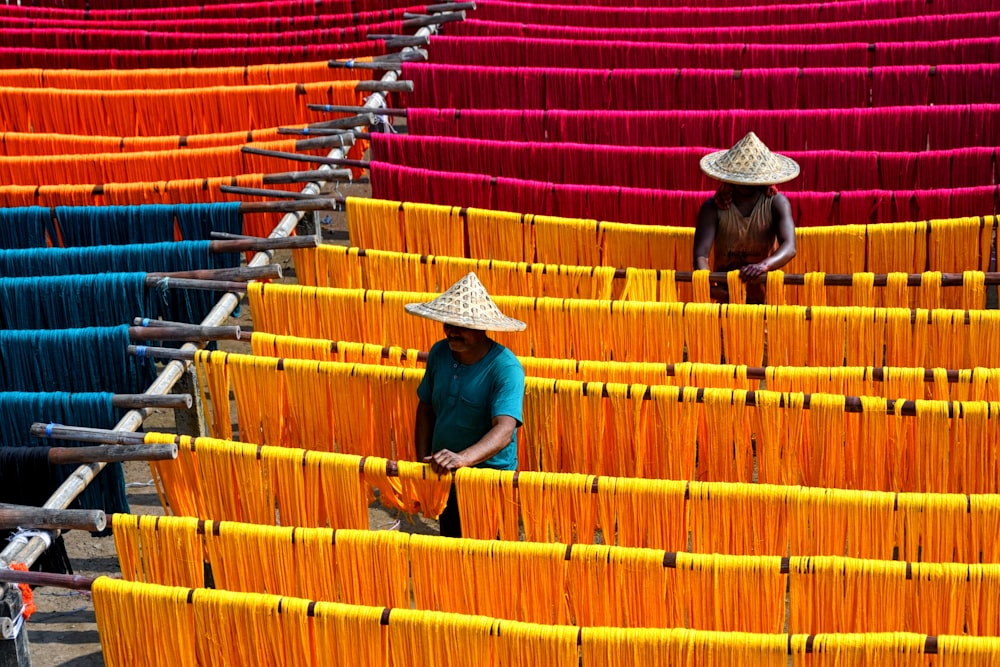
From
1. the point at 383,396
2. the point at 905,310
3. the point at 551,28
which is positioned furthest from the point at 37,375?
the point at 551,28

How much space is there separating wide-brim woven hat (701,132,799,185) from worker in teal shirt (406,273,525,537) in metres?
2.17

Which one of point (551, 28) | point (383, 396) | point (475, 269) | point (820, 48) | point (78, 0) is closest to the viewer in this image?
point (383, 396)

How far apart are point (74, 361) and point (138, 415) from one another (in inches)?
33.4

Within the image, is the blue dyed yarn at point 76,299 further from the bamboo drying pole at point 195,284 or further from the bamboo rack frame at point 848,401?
the bamboo rack frame at point 848,401

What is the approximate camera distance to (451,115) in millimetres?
9750

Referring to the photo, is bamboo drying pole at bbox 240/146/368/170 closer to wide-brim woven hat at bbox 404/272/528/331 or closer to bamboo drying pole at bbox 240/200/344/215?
bamboo drying pole at bbox 240/200/344/215

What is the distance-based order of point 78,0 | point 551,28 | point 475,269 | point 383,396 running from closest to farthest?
point 383,396
point 475,269
point 551,28
point 78,0

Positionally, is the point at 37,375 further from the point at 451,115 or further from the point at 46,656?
the point at 451,115

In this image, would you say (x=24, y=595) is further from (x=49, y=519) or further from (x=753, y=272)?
(x=753, y=272)

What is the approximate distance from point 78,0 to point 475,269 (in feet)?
29.3

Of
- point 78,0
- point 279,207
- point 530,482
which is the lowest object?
point 530,482

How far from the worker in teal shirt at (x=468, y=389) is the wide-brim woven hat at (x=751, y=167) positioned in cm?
217

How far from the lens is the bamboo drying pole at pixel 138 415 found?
5.30 meters

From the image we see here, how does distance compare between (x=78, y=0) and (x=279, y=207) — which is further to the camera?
(x=78, y=0)
